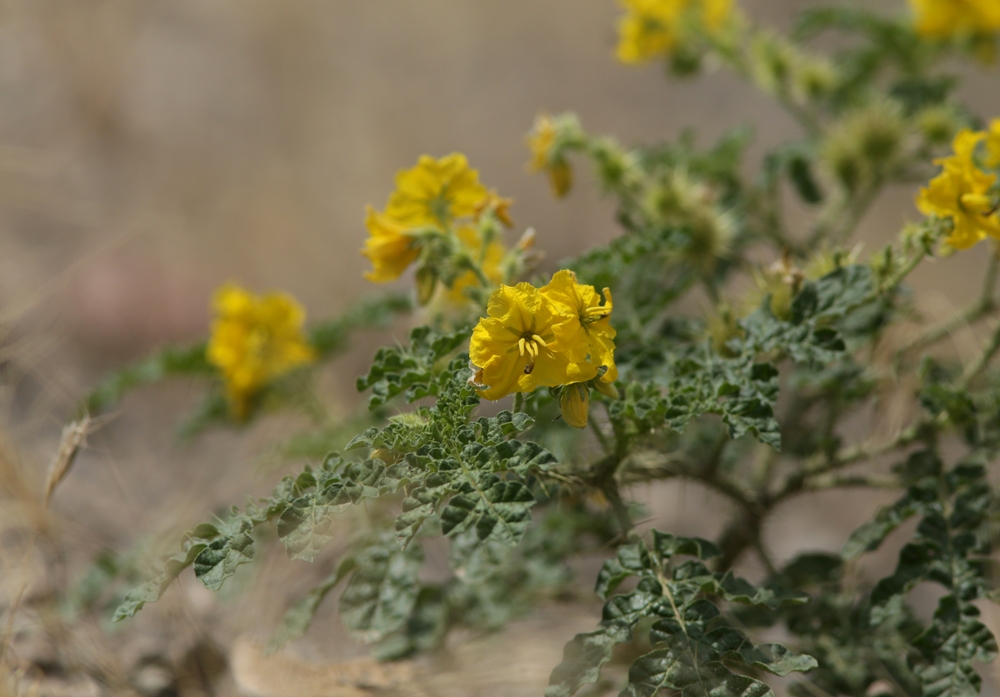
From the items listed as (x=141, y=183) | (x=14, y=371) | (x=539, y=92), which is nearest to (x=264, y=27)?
(x=141, y=183)

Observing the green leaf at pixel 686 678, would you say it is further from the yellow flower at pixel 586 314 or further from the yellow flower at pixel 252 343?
the yellow flower at pixel 252 343

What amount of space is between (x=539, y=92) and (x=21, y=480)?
3028 mm

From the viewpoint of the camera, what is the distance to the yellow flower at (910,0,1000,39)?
1606mm

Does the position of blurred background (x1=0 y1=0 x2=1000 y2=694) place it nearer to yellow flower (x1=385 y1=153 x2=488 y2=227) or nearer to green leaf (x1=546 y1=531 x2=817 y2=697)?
yellow flower (x1=385 y1=153 x2=488 y2=227)

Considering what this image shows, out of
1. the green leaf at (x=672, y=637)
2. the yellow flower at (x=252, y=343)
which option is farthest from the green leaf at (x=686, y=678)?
the yellow flower at (x=252, y=343)

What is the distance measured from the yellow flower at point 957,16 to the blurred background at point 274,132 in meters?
1.01

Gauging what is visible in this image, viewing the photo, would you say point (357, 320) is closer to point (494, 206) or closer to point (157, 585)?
point (494, 206)

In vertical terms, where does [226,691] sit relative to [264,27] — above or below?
below

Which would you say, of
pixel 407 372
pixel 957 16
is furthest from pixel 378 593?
pixel 957 16

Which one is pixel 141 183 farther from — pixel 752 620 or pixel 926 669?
pixel 926 669

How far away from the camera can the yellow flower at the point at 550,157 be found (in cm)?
136

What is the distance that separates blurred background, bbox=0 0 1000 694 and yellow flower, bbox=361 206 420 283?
1.47 metres

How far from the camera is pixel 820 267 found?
1.12 metres

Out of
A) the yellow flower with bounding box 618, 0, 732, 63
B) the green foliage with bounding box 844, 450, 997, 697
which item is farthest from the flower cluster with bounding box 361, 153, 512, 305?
the yellow flower with bounding box 618, 0, 732, 63
